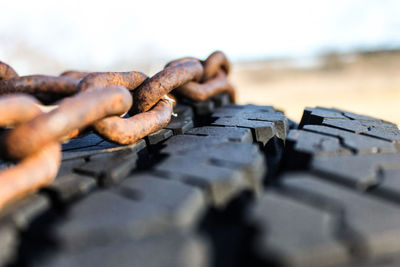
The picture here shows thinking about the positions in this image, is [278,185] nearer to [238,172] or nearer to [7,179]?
[238,172]

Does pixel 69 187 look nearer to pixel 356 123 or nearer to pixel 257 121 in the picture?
pixel 257 121

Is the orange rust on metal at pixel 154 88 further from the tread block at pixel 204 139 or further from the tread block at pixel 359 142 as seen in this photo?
the tread block at pixel 359 142

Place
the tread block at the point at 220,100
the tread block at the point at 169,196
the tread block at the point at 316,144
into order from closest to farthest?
the tread block at the point at 169,196 < the tread block at the point at 316,144 < the tread block at the point at 220,100

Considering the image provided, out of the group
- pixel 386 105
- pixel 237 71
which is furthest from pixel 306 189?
pixel 237 71

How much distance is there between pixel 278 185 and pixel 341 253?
281 mm

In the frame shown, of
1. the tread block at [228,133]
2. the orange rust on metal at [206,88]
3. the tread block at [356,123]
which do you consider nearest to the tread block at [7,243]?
the tread block at [228,133]

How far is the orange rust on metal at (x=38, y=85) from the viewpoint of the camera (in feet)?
4.23

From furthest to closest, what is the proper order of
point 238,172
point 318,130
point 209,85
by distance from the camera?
point 209,85 → point 318,130 → point 238,172

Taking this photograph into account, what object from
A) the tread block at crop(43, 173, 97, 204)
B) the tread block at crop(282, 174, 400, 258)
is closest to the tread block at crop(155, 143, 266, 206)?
the tread block at crop(282, 174, 400, 258)

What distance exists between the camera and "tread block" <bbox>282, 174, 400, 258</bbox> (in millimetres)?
673

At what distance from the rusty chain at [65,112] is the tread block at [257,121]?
0.21 m

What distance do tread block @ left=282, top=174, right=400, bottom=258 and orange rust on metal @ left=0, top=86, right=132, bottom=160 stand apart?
1.94 feet

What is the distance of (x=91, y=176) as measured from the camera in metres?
1.07

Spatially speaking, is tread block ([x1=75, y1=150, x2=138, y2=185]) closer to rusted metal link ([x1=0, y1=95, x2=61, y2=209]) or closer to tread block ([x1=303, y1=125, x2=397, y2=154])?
rusted metal link ([x1=0, y1=95, x2=61, y2=209])
